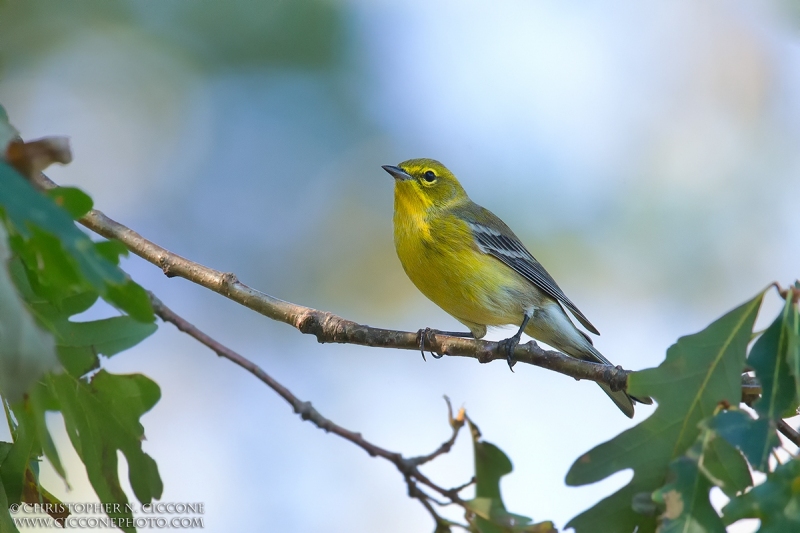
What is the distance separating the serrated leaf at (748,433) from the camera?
2109mm

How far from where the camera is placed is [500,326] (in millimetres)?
5645

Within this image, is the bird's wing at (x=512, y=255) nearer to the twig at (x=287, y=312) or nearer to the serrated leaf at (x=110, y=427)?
the twig at (x=287, y=312)

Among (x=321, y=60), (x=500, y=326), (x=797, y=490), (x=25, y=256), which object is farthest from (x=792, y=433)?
(x=321, y=60)

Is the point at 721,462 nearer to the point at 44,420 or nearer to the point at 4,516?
the point at 44,420

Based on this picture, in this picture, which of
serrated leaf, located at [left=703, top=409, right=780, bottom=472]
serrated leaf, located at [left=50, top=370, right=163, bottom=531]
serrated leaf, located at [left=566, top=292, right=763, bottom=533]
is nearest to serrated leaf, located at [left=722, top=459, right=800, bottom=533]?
serrated leaf, located at [left=703, top=409, right=780, bottom=472]

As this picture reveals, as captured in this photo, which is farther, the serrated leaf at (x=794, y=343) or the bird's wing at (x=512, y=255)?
the bird's wing at (x=512, y=255)

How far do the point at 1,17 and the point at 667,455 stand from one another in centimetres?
859

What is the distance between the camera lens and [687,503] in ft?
7.12

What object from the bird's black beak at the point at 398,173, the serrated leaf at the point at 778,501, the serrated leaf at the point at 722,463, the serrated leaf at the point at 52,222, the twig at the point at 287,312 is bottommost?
the serrated leaf at the point at 778,501

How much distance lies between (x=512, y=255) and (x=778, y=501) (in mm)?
4155

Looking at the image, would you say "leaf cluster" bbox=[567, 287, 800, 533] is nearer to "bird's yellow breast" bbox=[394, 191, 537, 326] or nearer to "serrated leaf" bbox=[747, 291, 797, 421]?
"serrated leaf" bbox=[747, 291, 797, 421]

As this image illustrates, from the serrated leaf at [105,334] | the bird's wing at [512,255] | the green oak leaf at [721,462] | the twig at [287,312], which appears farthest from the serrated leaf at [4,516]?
the bird's wing at [512,255]

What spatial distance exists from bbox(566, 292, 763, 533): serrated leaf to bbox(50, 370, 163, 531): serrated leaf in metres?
1.39

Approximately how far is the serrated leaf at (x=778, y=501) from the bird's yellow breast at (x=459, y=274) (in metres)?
3.28
